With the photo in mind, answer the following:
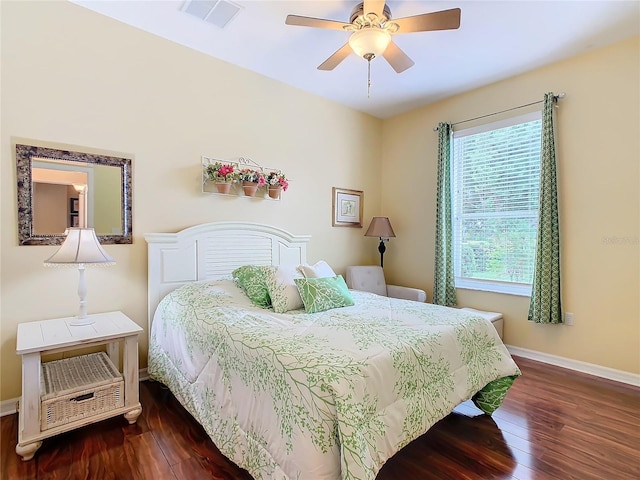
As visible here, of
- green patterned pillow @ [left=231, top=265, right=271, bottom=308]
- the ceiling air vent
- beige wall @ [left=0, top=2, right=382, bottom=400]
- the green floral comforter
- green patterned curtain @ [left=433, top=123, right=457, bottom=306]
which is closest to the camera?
Result: the green floral comforter

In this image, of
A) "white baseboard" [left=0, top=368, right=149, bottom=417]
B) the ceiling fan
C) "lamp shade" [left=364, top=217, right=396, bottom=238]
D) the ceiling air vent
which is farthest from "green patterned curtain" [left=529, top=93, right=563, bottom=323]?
"white baseboard" [left=0, top=368, right=149, bottom=417]

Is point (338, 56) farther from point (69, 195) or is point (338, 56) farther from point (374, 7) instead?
point (69, 195)

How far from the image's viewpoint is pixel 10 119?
2.20 m

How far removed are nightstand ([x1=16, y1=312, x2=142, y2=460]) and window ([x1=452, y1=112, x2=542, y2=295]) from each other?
3325 millimetres

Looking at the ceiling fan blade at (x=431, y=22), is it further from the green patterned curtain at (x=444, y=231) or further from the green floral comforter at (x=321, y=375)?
the green patterned curtain at (x=444, y=231)

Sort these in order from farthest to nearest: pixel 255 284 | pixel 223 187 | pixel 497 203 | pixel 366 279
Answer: pixel 366 279, pixel 497 203, pixel 223 187, pixel 255 284

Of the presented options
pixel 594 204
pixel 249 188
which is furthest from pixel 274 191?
pixel 594 204

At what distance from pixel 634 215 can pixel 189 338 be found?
3526mm

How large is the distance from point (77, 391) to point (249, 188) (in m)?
2.00

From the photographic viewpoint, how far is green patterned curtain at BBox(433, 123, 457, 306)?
381 centimetres

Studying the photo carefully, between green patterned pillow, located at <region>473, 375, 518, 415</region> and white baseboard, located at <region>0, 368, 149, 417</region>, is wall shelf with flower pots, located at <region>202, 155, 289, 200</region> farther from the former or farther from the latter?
green patterned pillow, located at <region>473, 375, 518, 415</region>

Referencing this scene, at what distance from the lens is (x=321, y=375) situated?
132cm

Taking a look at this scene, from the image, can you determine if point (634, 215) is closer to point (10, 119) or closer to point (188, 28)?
point (188, 28)

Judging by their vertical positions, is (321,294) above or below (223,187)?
below
